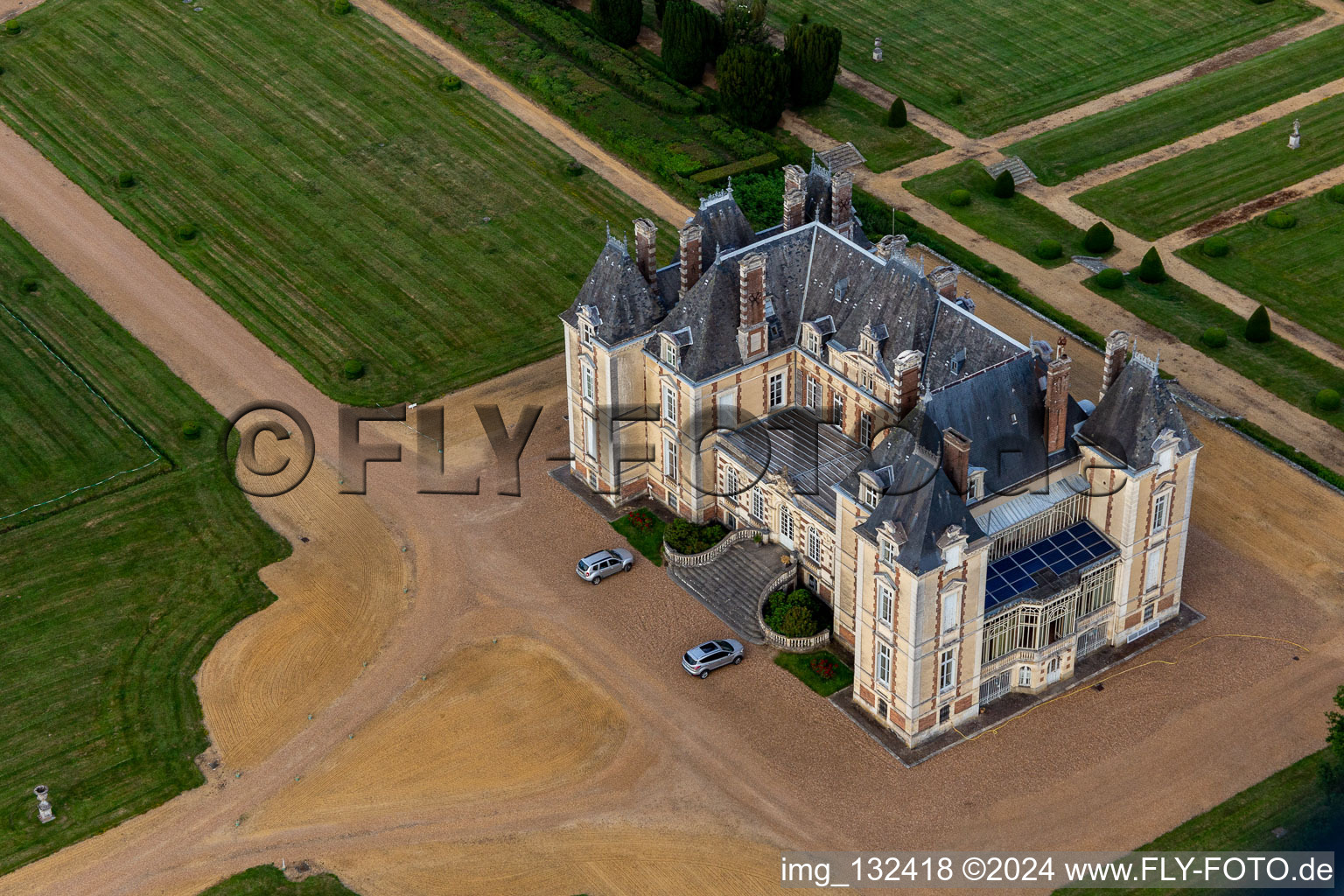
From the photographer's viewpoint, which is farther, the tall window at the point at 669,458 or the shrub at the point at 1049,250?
the shrub at the point at 1049,250

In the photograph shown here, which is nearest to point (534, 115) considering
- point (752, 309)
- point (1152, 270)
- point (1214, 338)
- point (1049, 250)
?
point (1049, 250)

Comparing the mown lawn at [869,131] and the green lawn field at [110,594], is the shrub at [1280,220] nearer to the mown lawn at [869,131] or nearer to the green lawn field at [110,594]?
the mown lawn at [869,131]

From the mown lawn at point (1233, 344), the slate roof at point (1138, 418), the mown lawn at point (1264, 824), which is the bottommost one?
the mown lawn at point (1264, 824)

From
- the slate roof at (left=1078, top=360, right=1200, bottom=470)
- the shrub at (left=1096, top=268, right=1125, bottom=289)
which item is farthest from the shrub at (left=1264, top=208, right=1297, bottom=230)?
the slate roof at (left=1078, top=360, right=1200, bottom=470)

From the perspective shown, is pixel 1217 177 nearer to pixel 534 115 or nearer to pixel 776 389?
pixel 776 389

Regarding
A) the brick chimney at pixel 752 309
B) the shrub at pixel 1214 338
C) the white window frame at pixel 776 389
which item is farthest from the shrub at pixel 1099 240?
the brick chimney at pixel 752 309

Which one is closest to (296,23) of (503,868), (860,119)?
(860,119)
